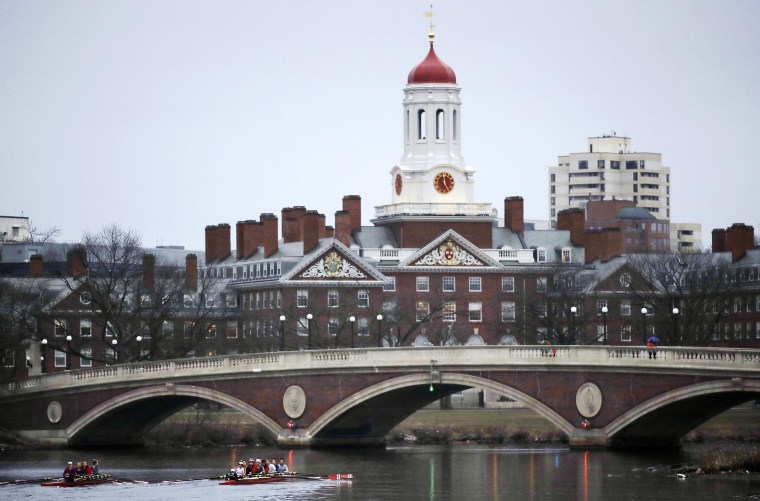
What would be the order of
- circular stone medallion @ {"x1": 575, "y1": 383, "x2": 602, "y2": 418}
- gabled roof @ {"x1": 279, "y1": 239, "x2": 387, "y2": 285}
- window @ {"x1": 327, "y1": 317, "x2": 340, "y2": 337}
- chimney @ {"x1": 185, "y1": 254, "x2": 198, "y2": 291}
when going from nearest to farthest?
circular stone medallion @ {"x1": 575, "y1": 383, "x2": 602, "y2": 418} → window @ {"x1": 327, "y1": 317, "x2": 340, "y2": 337} → gabled roof @ {"x1": 279, "y1": 239, "x2": 387, "y2": 285} → chimney @ {"x1": 185, "y1": 254, "x2": 198, "y2": 291}

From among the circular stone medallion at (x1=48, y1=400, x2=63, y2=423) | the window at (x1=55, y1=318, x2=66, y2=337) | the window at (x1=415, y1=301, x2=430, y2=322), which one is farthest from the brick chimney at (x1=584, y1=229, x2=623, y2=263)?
the circular stone medallion at (x1=48, y1=400, x2=63, y2=423)

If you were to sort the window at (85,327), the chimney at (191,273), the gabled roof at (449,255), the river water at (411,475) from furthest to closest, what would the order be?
the gabled roof at (449,255) < the chimney at (191,273) < the window at (85,327) < the river water at (411,475)

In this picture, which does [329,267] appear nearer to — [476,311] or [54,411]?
[476,311]

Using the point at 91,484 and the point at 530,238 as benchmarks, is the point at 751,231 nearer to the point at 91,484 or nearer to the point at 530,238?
the point at 530,238

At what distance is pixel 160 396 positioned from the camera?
101 metres

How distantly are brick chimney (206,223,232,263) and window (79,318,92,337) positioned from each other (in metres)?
23.5

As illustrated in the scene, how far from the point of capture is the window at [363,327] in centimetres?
14300

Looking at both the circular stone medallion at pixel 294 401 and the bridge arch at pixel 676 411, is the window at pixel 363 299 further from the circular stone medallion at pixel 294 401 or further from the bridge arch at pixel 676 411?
the bridge arch at pixel 676 411

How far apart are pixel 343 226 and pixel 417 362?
53495 mm

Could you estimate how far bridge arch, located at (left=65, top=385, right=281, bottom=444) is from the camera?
100m

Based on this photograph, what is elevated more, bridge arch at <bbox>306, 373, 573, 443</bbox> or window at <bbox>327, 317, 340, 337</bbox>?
window at <bbox>327, 317, 340, 337</bbox>

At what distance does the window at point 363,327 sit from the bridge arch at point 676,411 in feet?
152

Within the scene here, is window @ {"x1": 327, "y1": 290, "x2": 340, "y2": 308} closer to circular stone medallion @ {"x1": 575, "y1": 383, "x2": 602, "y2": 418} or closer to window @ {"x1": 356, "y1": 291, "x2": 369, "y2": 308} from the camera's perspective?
window @ {"x1": 356, "y1": 291, "x2": 369, "y2": 308}

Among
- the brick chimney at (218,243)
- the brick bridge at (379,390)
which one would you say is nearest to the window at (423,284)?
the brick chimney at (218,243)
